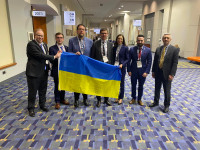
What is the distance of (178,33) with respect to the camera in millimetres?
10797

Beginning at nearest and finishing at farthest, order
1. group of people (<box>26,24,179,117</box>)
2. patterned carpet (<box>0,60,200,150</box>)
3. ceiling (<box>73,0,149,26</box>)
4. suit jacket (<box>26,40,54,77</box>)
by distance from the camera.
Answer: patterned carpet (<box>0,60,200,150</box>), suit jacket (<box>26,40,54,77</box>), group of people (<box>26,24,179,117</box>), ceiling (<box>73,0,149,26</box>)

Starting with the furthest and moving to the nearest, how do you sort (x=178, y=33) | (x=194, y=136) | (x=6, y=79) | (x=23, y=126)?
1. (x=178, y=33)
2. (x=6, y=79)
3. (x=23, y=126)
4. (x=194, y=136)

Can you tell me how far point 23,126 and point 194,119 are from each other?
3150 millimetres

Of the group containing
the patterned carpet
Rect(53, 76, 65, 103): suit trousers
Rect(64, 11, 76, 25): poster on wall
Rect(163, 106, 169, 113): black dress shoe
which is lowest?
the patterned carpet

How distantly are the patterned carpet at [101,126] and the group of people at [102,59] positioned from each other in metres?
0.25

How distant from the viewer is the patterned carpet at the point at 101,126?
2.24 metres

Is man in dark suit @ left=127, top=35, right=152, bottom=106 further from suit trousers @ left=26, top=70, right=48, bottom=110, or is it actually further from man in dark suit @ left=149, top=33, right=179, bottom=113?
suit trousers @ left=26, top=70, right=48, bottom=110

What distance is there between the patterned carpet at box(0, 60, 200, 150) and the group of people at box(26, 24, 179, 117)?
0.81ft

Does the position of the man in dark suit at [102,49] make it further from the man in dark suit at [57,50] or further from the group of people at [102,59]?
the man in dark suit at [57,50]

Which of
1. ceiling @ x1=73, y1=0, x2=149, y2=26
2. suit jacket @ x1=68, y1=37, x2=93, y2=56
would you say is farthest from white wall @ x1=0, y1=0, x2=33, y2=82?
ceiling @ x1=73, y1=0, x2=149, y2=26

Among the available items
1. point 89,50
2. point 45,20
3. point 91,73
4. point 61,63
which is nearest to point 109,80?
point 91,73

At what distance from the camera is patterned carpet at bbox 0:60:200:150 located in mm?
2244

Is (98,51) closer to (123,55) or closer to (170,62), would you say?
(123,55)

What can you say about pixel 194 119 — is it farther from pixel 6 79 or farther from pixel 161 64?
pixel 6 79
